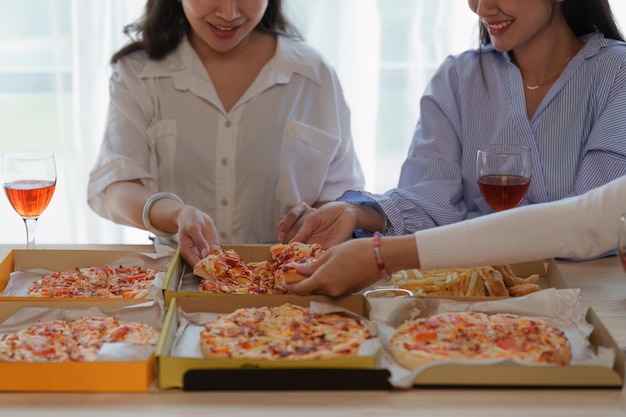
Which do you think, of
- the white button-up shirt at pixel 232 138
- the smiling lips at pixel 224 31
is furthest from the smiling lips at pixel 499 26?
the smiling lips at pixel 224 31

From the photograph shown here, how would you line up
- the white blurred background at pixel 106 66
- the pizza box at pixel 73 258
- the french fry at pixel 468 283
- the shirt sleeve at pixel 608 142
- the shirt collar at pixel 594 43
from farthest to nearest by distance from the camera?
the white blurred background at pixel 106 66 → the shirt collar at pixel 594 43 → the shirt sleeve at pixel 608 142 → the pizza box at pixel 73 258 → the french fry at pixel 468 283

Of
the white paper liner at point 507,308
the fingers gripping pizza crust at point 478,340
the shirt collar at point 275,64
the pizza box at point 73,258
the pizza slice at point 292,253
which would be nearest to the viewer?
the fingers gripping pizza crust at point 478,340

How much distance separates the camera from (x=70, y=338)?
5.36 feet

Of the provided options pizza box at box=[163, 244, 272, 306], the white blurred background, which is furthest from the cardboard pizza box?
the white blurred background

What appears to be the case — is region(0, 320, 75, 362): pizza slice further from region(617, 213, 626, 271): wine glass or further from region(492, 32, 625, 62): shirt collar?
region(492, 32, 625, 62): shirt collar

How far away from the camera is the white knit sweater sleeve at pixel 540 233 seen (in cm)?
173

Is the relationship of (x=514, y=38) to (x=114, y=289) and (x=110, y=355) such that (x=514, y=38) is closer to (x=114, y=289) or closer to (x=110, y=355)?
(x=114, y=289)

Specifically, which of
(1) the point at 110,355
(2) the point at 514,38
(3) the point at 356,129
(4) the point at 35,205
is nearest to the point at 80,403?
(1) the point at 110,355

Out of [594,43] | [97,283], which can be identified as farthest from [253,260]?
[594,43]

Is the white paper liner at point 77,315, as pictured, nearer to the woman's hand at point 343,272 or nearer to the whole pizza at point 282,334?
the whole pizza at point 282,334

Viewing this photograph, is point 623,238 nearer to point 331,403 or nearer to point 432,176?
point 331,403

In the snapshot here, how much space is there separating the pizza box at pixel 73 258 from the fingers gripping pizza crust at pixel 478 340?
0.75 m

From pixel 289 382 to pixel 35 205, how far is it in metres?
0.90

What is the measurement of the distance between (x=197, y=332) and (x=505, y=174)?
82cm
